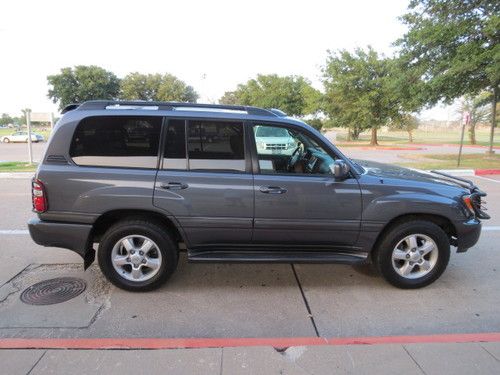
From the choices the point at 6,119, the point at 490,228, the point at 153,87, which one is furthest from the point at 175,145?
the point at 6,119

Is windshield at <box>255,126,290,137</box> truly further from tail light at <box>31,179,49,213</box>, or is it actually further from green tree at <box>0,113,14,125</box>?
green tree at <box>0,113,14,125</box>

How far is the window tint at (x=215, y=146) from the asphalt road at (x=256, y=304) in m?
1.32

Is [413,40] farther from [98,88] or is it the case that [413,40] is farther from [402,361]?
[98,88]

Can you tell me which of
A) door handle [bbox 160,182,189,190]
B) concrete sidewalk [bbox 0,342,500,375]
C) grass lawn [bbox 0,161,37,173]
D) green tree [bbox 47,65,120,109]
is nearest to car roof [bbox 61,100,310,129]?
door handle [bbox 160,182,189,190]

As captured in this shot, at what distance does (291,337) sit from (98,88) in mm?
53238

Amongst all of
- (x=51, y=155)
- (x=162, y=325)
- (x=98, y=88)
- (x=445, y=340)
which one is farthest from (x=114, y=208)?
(x=98, y=88)

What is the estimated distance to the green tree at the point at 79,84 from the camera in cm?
4975

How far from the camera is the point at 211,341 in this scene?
3.00 meters

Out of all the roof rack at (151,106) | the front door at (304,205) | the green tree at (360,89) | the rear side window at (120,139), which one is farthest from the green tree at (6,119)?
the front door at (304,205)

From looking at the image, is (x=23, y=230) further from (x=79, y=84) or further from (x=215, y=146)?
(x=79, y=84)

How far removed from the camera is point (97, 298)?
3.88 m

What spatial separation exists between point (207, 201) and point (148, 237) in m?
0.69

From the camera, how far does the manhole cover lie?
3822 millimetres

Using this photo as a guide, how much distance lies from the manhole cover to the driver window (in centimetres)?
230
